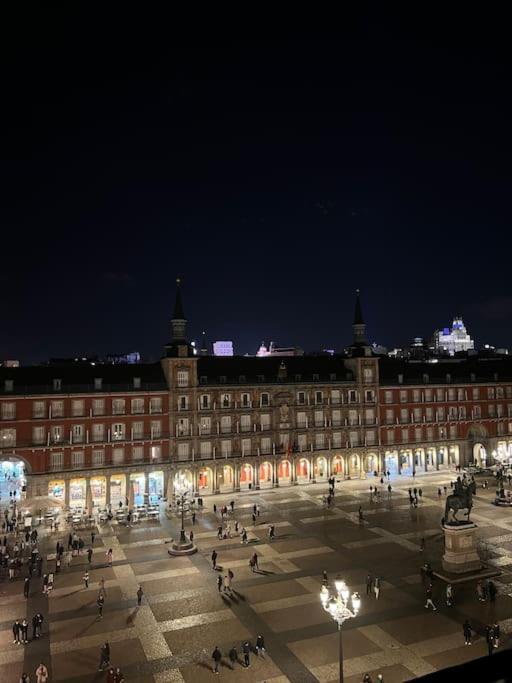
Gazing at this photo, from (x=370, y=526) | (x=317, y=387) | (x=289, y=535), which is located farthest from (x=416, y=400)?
(x=289, y=535)

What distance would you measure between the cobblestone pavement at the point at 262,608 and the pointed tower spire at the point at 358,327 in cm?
3754

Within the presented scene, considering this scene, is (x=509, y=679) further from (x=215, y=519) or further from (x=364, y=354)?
(x=364, y=354)

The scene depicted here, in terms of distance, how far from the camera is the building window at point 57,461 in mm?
69812

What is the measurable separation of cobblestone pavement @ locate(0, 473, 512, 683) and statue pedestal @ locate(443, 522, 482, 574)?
234 cm

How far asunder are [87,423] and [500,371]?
72106 millimetres

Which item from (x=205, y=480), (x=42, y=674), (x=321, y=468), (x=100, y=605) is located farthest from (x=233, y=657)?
(x=321, y=468)

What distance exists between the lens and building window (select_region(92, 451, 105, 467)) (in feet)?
236

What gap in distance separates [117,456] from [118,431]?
10.7 ft

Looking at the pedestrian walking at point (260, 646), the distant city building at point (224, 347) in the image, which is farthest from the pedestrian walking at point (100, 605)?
the distant city building at point (224, 347)

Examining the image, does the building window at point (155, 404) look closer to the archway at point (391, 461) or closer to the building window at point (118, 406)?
the building window at point (118, 406)

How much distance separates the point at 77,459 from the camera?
71.1m

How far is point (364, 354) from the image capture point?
3546 inches

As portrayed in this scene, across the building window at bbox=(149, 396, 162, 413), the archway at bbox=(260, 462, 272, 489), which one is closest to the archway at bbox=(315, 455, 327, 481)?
the archway at bbox=(260, 462, 272, 489)

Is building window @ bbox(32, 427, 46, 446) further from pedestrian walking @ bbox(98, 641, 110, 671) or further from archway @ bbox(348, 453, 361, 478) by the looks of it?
archway @ bbox(348, 453, 361, 478)
